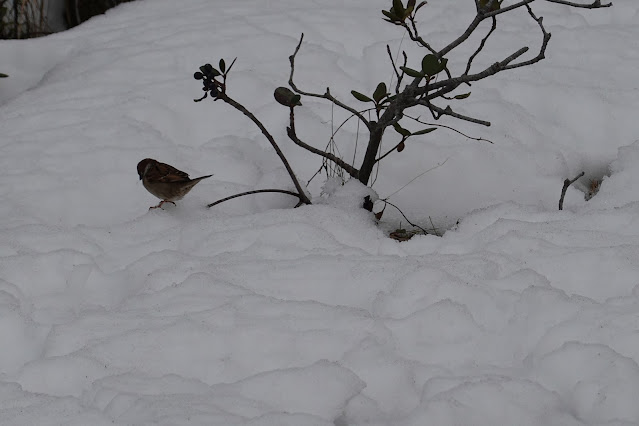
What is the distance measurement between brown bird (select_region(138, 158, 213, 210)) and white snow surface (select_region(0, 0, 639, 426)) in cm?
10

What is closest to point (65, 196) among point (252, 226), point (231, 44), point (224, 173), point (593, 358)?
point (224, 173)

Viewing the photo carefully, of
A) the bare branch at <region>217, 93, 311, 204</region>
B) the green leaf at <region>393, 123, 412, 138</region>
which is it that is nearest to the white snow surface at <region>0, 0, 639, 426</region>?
the bare branch at <region>217, 93, 311, 204</region>

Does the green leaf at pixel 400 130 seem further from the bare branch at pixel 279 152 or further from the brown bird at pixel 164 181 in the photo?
the brown bird at pixel 164 181

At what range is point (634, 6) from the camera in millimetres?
5148

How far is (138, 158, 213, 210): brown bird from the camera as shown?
3.38 meters

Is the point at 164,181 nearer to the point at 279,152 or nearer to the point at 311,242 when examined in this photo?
the point at 279,152

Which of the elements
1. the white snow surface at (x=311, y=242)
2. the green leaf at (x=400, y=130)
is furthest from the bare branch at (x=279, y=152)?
the green leaf at (x=400, y=130)

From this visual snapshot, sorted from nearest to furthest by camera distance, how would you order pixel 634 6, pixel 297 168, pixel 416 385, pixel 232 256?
pixel 416 385
pixel 232 256
pixel 297 168
pixel 634 6

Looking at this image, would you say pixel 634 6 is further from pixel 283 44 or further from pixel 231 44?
pixel 231 44

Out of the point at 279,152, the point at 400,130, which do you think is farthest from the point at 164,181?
the point at 400,130

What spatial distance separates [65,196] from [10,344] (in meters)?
1.21

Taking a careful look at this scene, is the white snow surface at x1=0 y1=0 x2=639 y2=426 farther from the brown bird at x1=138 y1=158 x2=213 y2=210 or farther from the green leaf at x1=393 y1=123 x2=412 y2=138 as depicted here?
the green leaf at x1=393 y1=123 x2=412 y2=138

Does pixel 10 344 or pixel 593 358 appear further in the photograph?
pixel 10 344

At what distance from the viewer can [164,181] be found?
3.34 meters
